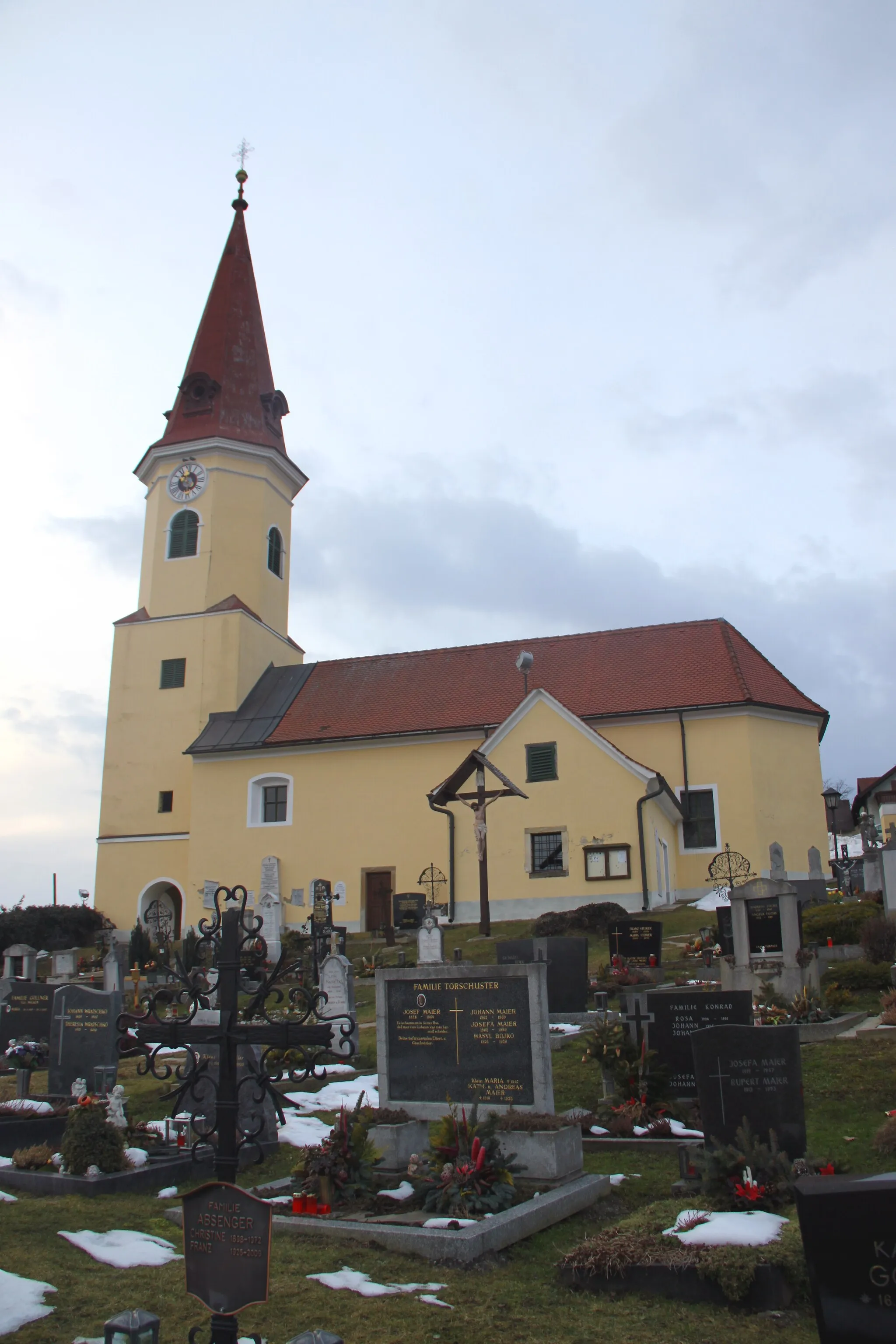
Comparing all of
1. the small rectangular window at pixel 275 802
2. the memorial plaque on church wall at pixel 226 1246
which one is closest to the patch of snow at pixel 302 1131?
the memorial plaque on church wall at pixel 226 1246

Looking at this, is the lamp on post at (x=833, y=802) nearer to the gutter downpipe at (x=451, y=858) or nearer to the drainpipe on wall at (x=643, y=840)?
the drainpipe on wall at (x=643, y=840)

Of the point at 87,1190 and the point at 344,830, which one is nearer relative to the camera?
the point at 87,1190

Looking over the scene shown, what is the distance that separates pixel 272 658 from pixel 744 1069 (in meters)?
29.3

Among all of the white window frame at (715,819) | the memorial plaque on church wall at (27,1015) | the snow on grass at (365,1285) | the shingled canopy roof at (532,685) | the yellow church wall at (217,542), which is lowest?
the snow on grass at (365,1285)

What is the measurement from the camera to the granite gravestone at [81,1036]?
1123 centimetres

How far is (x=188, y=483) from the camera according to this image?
34656 mm

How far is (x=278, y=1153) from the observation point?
32.0 ft

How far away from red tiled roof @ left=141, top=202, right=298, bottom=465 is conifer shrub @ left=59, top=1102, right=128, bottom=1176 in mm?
28240

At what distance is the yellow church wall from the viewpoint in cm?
3406

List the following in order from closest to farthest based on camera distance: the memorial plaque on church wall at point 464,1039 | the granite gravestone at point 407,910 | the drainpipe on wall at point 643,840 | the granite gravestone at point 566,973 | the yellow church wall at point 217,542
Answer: the memorial plaque on church wall at point 464,1039 → the granite gravestone at point 566,973 → the drainpipe on wall at point 643,840 → the granite gravestone at point 407,910 → the yellow church wall at point 217,542

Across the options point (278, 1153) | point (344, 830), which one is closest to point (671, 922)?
point (344, 830)

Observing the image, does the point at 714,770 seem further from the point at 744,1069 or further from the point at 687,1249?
the point at 687,1249

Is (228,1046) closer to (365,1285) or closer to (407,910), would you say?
(365,1285)

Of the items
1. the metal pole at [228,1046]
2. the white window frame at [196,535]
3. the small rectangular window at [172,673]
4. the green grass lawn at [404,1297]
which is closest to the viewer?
the metal pole at [228,1046]
